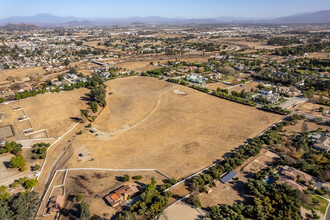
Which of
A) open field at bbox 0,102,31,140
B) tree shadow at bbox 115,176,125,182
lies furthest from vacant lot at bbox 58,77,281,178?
open field at bbox 0,102,31,140

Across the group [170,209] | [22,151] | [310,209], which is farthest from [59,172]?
[310,209]

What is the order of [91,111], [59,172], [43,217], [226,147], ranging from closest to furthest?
[43,217]
[59,172]
[226,147]
[91,111]

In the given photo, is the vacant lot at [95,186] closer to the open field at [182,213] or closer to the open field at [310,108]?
the open field at [182,213]

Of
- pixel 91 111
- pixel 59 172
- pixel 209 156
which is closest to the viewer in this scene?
pixel 59 172

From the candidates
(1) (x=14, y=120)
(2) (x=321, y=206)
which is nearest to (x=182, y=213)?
Answer: (2) (x=321, y=206)

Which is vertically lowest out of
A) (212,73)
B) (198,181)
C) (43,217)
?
(43,217)

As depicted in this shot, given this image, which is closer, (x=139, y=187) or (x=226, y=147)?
(x=139, y=187)

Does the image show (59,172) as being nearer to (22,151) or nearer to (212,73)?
(22,151)
